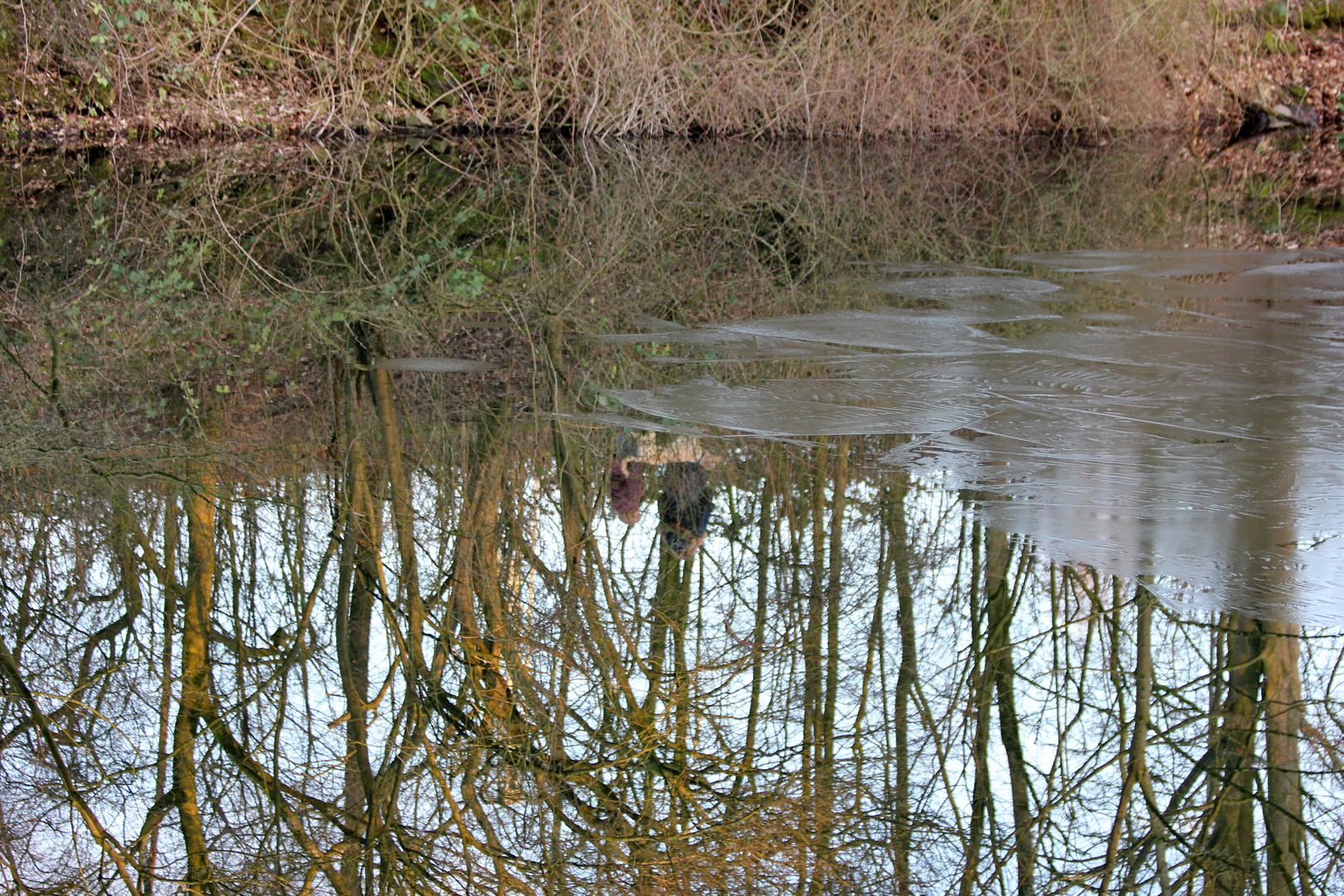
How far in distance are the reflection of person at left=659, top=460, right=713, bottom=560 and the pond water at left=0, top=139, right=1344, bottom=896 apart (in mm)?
13

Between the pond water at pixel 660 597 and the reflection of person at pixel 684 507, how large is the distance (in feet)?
0.04

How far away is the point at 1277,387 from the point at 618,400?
203 cm

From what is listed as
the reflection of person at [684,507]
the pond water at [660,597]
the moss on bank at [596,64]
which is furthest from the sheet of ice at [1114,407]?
the moss on bank at [596,64]

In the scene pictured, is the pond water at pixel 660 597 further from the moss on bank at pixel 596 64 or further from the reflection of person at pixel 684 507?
the moss on bank at pixel 596 64

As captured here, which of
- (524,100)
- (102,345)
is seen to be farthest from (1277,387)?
(524,100)

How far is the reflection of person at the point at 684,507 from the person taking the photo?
2922mm

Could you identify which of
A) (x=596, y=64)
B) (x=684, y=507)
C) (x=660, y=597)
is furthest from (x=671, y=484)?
(x=596, y=64)

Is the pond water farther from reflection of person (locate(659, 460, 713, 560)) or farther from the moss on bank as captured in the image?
the moss on bank

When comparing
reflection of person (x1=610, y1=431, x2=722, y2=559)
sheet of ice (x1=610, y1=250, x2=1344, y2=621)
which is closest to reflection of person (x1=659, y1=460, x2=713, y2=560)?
reflection of person (x1=610, y1=431, x2=722, y2=559)

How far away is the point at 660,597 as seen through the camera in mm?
2713

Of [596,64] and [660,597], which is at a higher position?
[596,64]

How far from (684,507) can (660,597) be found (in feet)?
1.44

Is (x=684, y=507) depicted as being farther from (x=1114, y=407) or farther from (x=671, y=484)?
(x=1114, y=407)

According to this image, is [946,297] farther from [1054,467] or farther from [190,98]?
[190,98]
